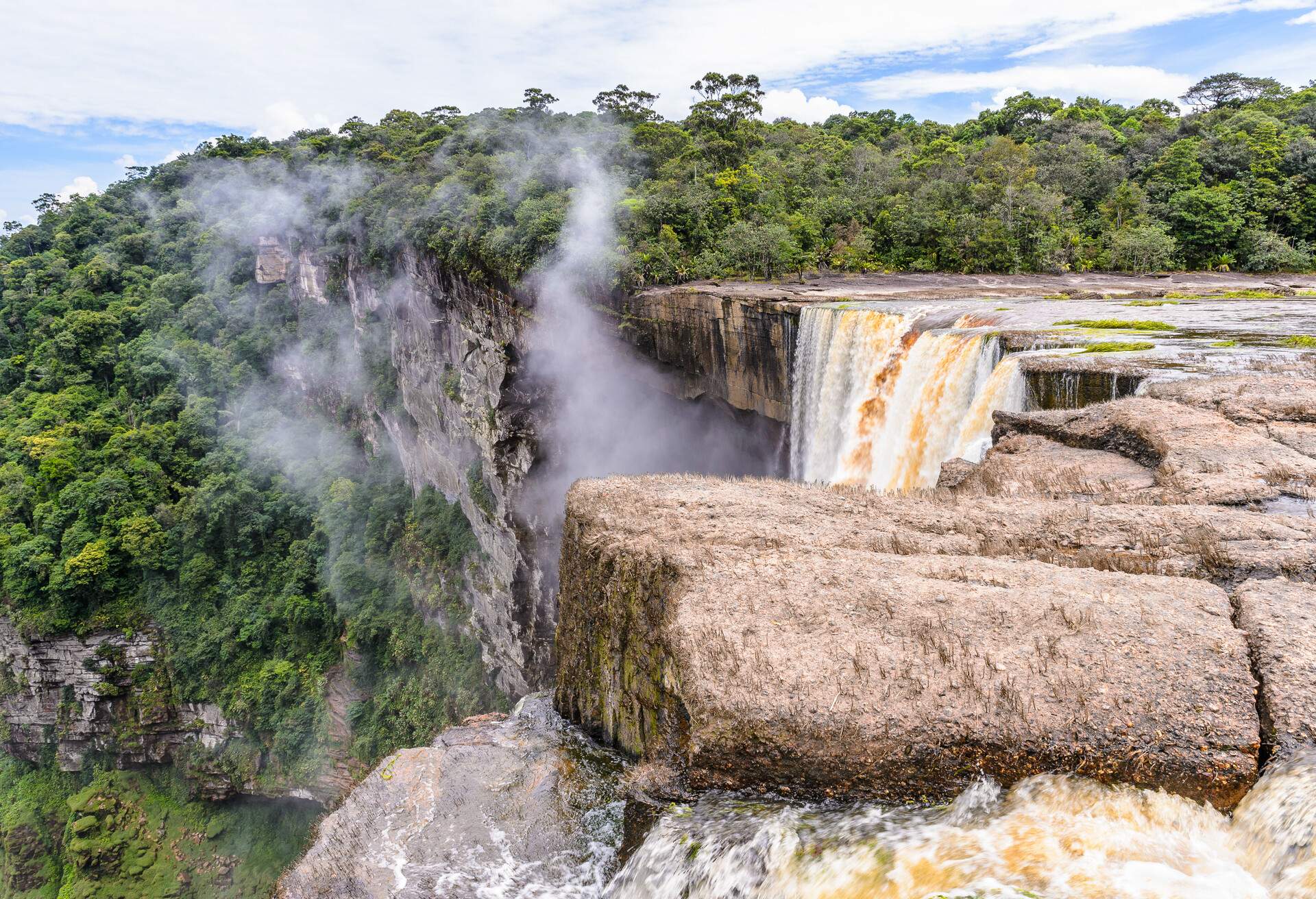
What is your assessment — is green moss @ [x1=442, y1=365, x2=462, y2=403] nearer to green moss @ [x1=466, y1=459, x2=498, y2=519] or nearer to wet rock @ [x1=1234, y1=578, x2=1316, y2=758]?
green moss @ [x1=466, y1=459, x2=498, y2=519]

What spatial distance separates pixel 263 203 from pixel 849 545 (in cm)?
4728

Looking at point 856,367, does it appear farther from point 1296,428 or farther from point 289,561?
point 289,561

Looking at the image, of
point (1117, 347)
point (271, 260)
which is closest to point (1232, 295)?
point (1117, 347)

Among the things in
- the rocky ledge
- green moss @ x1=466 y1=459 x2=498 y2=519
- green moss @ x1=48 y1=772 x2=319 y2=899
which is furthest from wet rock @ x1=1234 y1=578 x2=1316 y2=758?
green moss @ x1=48 y1=772 x2=319 y2=899

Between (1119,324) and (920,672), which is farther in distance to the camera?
(1119,324)

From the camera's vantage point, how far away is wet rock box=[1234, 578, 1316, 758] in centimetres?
418

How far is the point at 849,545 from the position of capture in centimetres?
629

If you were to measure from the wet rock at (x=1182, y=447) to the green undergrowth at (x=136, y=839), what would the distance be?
94.1 ft

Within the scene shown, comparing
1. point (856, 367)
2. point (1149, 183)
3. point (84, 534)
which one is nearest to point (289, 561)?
point (84, 534)

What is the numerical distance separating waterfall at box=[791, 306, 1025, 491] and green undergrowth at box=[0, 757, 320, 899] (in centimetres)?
2388

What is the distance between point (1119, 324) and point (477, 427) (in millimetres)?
19783

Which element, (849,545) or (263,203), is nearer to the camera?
(849,545)

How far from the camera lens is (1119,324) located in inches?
575

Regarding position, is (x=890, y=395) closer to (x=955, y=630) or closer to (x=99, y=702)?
(x=955, y=630)
